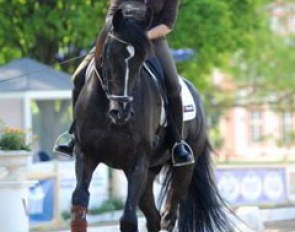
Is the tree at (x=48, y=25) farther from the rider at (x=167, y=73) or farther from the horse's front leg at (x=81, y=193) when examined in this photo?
the horse's front leg at (x=81, y=193)

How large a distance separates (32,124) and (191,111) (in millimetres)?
11893

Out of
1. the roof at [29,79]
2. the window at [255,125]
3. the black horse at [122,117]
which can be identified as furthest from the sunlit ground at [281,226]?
the window at [255,125]

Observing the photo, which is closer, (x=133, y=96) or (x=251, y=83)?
(x=133, y=96)

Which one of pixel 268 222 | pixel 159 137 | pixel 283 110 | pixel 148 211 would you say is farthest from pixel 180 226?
pixel 283 110

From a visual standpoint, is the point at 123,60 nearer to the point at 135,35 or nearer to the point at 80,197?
the point at 135,35

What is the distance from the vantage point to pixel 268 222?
1670cm

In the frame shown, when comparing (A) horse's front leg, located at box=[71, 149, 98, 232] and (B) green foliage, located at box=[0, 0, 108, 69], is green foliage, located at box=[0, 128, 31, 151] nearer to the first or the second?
(A) horse's front leg, located at box=[71, 149, 98, 232]

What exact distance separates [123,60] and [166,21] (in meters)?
1.24

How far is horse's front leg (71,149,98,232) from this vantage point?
28.3ft

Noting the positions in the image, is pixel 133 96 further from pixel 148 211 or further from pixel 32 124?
pixel 32 124

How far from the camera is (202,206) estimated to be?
11.7 meters

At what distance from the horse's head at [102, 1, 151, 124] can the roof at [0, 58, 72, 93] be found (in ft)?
37.2

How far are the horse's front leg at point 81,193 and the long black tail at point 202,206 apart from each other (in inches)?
117

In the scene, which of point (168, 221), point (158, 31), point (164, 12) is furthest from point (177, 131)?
point (168, 221)
